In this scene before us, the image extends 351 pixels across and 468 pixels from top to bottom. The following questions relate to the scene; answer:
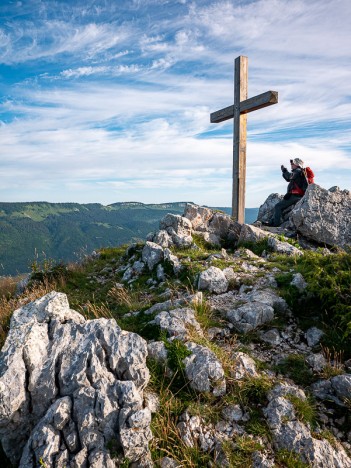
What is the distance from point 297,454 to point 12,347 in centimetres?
476

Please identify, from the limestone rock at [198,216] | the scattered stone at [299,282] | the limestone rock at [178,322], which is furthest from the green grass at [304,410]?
the limestone rock at [198,216]

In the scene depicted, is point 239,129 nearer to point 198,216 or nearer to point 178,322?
point 198,216

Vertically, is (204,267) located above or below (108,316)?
above

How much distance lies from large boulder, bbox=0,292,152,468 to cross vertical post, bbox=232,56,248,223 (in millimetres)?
10180

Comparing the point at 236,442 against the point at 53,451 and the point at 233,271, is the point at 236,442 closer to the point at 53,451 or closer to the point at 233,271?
the point at 53,451

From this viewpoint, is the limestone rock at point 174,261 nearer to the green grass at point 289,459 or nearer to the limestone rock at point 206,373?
the limestone rock at point 206,373

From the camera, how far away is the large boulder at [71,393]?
467 centimetres

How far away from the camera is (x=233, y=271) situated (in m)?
9.61

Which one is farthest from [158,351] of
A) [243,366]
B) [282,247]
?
[282,247]

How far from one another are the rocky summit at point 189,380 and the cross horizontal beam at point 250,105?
23.5 ft

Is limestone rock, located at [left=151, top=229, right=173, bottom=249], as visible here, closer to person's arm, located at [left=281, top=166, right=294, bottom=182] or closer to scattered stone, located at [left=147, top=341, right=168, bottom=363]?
scattered stone, located at [left=147, top=341, right=168, bottom=363]

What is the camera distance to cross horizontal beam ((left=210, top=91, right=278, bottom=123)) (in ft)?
41.8

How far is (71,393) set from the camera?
521cm

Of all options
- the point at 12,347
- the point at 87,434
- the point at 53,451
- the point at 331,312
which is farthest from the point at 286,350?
the point at 12,347
